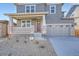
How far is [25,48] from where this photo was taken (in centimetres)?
376

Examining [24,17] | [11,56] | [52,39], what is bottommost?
[11,56]

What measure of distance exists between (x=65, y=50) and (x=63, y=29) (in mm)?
310

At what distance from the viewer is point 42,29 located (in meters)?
3.77

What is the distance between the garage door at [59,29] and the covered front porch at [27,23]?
93 millimetres

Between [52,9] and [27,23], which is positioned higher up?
[52,9]

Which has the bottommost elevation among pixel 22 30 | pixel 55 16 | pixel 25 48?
pixel 25 48

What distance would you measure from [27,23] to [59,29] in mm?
481

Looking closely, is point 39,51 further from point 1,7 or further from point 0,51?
point 1,7

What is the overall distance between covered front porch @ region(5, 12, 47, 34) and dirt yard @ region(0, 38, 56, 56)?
0.14 meters

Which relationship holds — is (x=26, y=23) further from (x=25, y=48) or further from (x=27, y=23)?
(x=25, y=48)

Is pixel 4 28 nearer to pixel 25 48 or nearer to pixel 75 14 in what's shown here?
pixel 25 48

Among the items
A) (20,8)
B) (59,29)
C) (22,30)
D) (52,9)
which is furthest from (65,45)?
(20,8)

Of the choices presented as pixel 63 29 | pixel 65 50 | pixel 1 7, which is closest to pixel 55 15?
pixel 63 29

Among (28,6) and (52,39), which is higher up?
(28,6)
